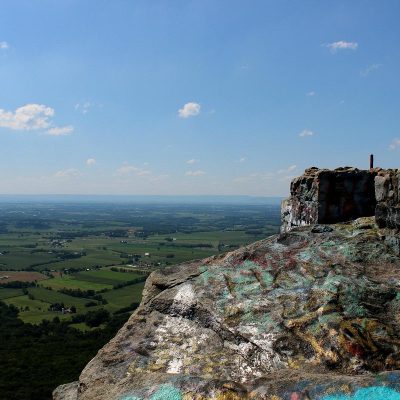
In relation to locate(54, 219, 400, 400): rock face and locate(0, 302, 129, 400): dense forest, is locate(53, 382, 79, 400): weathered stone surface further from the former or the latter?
locate(0, 302, 129, 400): dense forest

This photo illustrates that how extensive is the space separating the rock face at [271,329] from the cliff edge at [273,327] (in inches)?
0.5

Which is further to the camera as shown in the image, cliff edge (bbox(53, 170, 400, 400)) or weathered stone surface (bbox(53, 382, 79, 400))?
weathered stone surface (bbox(53, 382, 79, 400))

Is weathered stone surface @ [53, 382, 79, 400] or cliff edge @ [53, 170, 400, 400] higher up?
cliff edge @ [53, 170, 400, 400]

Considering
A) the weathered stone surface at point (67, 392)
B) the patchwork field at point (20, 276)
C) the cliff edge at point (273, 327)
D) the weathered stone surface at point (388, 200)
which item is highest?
the weathered stone surface at point (388, 200)

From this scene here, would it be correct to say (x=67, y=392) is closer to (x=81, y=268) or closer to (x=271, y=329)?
(x=271, y=329)

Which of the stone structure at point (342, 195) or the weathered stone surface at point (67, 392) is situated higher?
the stone structure at point (342, 195)

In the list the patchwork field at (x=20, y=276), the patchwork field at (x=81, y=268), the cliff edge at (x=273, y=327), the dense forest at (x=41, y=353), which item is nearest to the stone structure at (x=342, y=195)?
the cliff edge at (x=273, y=327)

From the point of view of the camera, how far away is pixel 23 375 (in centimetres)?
3950

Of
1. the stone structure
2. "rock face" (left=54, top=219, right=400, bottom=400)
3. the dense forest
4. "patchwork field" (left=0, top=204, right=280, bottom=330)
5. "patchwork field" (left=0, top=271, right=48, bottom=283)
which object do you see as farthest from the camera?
"patchwork field" (left=0, top=271, right=48, bottom=283)

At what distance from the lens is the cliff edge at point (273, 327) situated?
4.39m

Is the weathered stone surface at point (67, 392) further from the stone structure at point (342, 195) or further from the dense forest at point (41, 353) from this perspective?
the dense forest at point (41, 353)

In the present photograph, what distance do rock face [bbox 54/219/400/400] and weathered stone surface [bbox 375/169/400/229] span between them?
0.76ft

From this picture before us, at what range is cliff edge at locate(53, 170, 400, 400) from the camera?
4.39 meters

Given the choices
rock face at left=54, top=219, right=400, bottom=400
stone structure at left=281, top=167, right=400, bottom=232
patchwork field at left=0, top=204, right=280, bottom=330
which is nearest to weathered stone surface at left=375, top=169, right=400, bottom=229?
rock face at left=54, top=219, right=400, bottom=400
